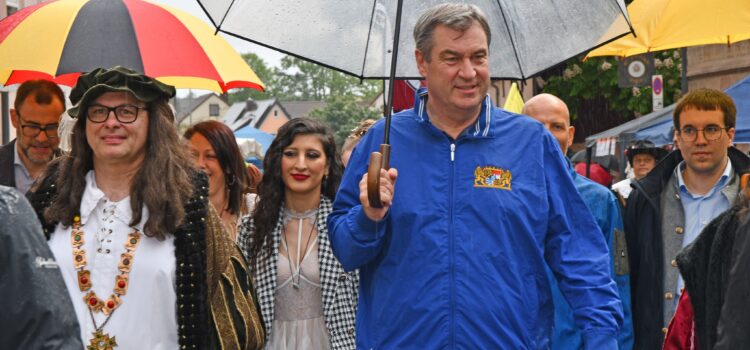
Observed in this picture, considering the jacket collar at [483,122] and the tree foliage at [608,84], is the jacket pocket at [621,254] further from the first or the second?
the tree foliage at [608,84]

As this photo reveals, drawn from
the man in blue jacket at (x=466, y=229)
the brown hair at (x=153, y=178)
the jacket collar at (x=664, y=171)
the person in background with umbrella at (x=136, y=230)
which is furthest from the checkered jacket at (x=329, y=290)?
the jacket collar at (x=664, y=171)

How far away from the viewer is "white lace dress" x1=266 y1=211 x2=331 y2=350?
6.47 m

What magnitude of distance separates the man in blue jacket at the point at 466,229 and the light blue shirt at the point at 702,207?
2456mm

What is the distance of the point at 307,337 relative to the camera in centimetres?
646

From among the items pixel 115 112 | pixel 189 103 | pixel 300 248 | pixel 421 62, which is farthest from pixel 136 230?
pixel 189 103

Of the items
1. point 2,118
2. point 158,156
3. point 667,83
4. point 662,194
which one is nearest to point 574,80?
point 667,83

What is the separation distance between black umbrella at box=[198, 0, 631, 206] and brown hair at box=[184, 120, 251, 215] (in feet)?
6.04

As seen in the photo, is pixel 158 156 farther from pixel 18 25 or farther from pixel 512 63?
pixel 18 25

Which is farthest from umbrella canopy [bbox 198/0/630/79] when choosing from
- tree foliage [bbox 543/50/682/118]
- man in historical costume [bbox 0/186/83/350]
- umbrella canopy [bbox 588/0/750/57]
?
tree foliage [bbox 543/50/682/118]

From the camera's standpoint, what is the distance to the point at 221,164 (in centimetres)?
784

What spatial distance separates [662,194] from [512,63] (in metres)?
1.84

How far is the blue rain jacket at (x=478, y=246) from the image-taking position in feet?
14.7

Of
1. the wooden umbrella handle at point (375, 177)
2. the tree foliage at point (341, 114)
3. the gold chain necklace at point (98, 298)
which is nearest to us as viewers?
the wooden umbrella handle at point (375, 177)

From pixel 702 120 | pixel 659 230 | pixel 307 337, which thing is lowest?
pixel 307 337
